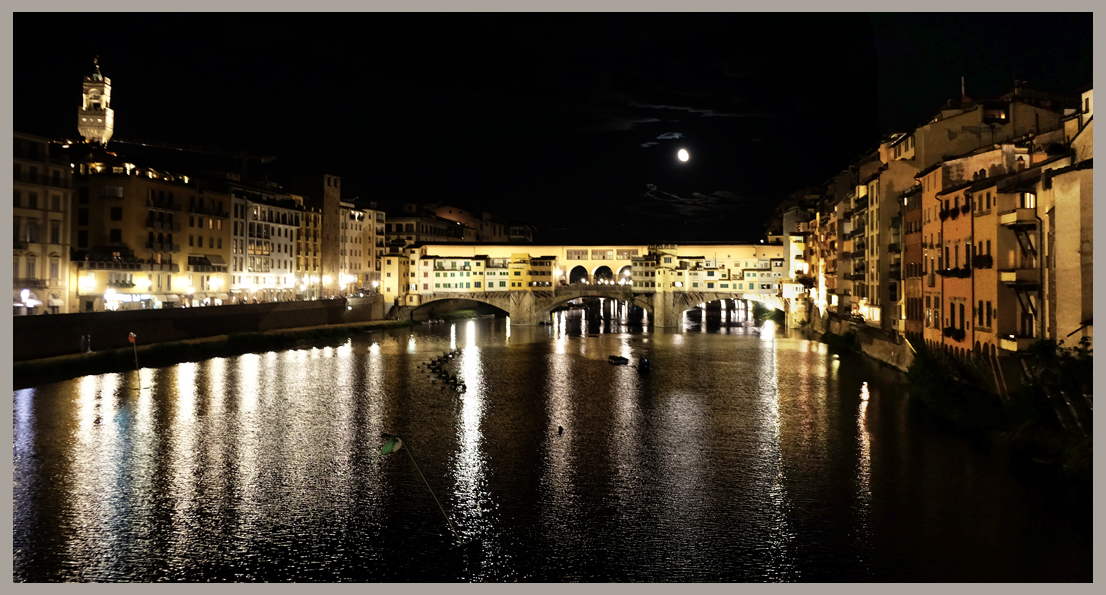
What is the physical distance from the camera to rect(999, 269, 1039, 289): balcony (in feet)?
56.5

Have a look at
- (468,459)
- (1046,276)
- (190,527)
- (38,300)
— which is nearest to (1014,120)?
(1046,276)

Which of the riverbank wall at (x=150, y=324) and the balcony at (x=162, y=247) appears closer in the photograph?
the riverbank wall at (x=150, y=324)

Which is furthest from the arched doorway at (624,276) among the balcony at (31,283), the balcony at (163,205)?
the balcony at (31,283)

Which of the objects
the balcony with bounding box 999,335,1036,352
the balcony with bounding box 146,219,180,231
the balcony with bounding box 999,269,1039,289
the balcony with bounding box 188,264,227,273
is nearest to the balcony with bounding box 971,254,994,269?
the balcony with bounding box 999,269,1039,289

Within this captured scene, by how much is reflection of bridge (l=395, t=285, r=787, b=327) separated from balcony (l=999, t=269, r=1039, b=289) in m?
40.2

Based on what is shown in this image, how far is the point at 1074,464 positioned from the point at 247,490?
14.2m

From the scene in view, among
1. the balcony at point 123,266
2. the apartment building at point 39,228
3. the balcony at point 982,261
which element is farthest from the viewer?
the balcony at point 123,266

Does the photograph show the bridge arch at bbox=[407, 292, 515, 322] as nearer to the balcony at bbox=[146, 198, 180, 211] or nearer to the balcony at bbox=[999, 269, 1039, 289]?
the balcony at bbox=[146, 198, 180, 211]

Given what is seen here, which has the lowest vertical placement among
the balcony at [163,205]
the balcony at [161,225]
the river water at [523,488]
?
the river water at [523,488]

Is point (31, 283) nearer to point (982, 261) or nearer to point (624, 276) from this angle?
point (982, 261)

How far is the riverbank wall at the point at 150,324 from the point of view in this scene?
96.8 feet

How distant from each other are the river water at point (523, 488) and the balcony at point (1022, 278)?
325cm

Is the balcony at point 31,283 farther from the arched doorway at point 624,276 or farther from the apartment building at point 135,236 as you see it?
the arched doorway at point 624,276

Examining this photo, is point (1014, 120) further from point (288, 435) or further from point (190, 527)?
point (190, 527)
